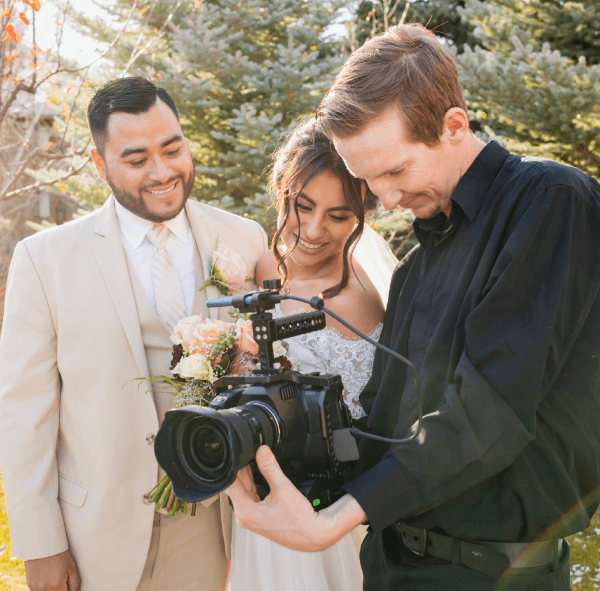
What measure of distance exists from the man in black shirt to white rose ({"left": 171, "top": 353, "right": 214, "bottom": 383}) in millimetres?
508

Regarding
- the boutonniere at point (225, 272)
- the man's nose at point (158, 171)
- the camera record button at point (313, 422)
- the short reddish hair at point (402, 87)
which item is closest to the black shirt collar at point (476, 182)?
the short reddish hair at point (402, 87)

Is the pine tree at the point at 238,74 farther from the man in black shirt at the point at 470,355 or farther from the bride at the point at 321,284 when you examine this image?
the man in black shirt at the point at 470,355

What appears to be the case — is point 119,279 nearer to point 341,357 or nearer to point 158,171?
point 158,171

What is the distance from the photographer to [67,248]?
96.2 inches

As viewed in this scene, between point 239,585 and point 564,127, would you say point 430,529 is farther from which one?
point 564,127

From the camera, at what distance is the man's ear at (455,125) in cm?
167

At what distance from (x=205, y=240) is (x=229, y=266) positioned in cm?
24

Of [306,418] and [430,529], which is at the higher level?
[306,418]

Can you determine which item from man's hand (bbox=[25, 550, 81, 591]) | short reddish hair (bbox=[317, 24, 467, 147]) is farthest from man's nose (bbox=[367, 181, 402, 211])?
man's hand (bbox=[25, 550, 81, 591])

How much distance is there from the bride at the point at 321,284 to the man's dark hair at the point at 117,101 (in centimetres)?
74

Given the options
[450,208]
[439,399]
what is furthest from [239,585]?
[450,208]

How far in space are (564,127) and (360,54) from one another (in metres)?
5.73

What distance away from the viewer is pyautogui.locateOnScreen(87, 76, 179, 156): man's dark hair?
241 cm

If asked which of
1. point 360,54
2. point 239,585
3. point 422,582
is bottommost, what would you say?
point 239,585
